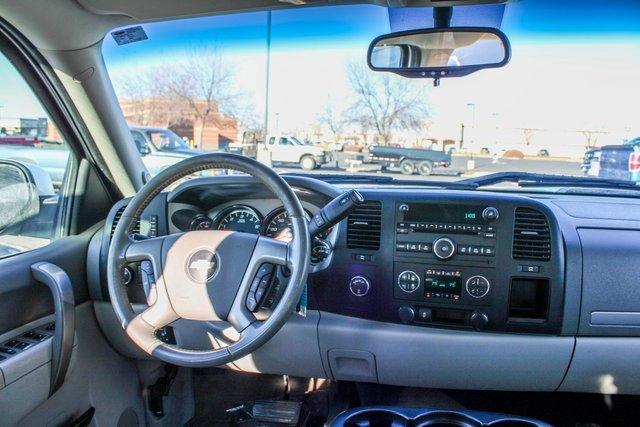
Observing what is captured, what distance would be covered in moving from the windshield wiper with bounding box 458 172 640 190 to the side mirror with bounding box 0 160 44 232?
2232mm

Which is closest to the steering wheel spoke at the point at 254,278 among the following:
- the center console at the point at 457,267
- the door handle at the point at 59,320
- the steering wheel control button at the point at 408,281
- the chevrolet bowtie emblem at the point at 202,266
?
the chevrolet bowtie emblem at the point at 202,266

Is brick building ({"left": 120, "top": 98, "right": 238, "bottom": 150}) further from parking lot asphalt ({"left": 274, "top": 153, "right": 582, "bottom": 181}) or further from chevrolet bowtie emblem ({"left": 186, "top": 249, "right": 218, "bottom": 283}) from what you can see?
chevrolet bowtie emblem ({"left": 186, "top": 249, "right": 218, "bottom": 283})

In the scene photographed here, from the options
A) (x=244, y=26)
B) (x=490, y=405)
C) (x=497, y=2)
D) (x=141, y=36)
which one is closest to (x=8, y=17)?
(x=141, y=36)

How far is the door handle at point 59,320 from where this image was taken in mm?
2527

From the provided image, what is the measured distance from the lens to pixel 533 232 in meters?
2.64

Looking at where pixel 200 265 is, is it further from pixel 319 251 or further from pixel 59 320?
pixel 59 320

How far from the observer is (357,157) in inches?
134

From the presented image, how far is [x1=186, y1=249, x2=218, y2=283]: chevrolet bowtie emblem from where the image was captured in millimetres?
2217

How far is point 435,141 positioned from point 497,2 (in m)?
0.96

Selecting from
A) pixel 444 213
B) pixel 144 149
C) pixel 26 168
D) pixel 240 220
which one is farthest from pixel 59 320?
pixel 444 213

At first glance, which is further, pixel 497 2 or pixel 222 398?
pixel 222 398

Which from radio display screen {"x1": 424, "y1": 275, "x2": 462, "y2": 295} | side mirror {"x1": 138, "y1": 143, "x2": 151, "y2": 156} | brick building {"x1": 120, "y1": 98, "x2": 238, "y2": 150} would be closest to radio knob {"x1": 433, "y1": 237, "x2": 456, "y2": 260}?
radio display screen {"x1": 424, "y1": 275, "x2": 462, "y2": 295}

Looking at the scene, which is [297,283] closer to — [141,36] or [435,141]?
[435,141]

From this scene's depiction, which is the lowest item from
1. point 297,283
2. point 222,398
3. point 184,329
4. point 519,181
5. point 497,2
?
point 222,398
